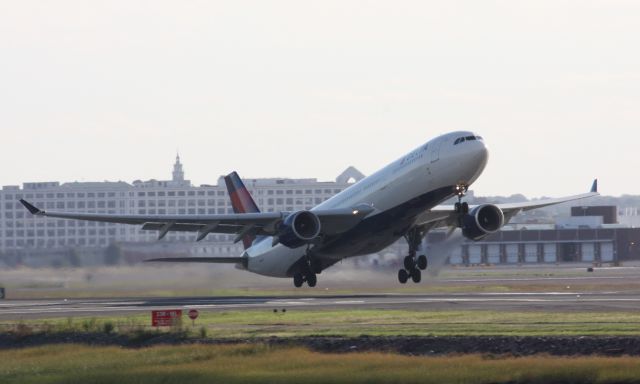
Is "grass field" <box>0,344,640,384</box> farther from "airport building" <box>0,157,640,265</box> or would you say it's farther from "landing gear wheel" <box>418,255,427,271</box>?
"airport building" <box>0,157,640,265</box>

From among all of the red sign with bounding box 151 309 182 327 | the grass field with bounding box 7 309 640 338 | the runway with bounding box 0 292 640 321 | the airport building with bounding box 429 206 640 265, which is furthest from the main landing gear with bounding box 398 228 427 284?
the airport building with bounding box 429 206 640 265

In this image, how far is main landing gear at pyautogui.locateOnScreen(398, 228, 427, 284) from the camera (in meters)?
62.0

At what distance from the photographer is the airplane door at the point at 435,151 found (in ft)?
180

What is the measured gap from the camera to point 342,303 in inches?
2611

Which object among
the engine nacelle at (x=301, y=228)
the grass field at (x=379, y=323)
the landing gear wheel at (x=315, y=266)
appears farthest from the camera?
the landing gear wheel at (x=315, y=266)

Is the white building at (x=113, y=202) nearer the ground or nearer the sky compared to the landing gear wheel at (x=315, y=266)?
nearer the sky

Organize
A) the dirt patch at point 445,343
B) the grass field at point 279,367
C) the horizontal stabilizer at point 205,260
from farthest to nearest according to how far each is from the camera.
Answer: the horizontal stabilizer at point 205,260
the dirt patch at point 445,343
the grass field at point 279,367

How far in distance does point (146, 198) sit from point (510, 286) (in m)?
68.7

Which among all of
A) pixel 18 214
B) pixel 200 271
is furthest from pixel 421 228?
pixel 18 214

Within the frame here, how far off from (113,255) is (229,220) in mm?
22483

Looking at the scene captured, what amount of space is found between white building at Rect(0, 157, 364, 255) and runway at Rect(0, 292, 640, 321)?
50.5 m

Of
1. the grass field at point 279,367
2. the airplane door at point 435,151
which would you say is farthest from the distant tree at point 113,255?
the airplane door at point 435,151

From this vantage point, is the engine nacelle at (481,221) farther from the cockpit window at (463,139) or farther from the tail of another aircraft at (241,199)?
the tail of another aircraft at (241,199)

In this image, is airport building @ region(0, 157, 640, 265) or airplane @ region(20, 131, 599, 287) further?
airport building @ region(0, 157, 640, 265)
